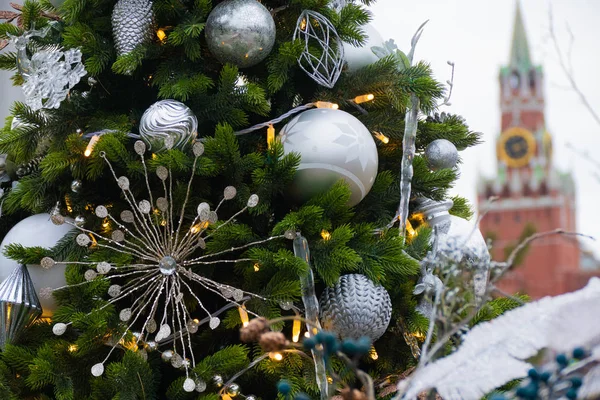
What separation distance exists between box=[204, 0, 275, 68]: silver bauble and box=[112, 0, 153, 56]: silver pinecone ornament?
82 millimetres

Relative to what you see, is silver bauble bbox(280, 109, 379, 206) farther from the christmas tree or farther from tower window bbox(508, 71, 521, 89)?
tower window bbox(508, 71, 521, 89)

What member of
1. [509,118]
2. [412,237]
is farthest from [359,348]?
[509,118]

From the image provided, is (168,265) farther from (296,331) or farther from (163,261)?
(296,331)

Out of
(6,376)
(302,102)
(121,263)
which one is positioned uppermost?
(302,102)

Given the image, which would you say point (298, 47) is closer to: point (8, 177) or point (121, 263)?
point (121, 263)

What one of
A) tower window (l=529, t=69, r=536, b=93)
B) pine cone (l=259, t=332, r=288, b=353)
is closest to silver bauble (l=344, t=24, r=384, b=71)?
pine cone (l=259, t=332, r=288, b=353)

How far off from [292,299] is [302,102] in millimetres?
301

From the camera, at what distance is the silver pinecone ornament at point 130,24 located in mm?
904

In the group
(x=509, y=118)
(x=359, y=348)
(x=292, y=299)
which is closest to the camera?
(x=359, y=348)

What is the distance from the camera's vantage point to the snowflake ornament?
2.89 feet

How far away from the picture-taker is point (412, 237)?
3.07ft

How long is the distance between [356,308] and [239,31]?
0.35 m

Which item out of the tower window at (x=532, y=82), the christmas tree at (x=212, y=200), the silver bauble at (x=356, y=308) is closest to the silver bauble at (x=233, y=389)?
the christmas tree at (x=212, y=200)

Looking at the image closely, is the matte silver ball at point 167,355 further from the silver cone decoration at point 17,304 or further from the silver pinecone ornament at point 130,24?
the silver pinecone ornament at point 130,24
